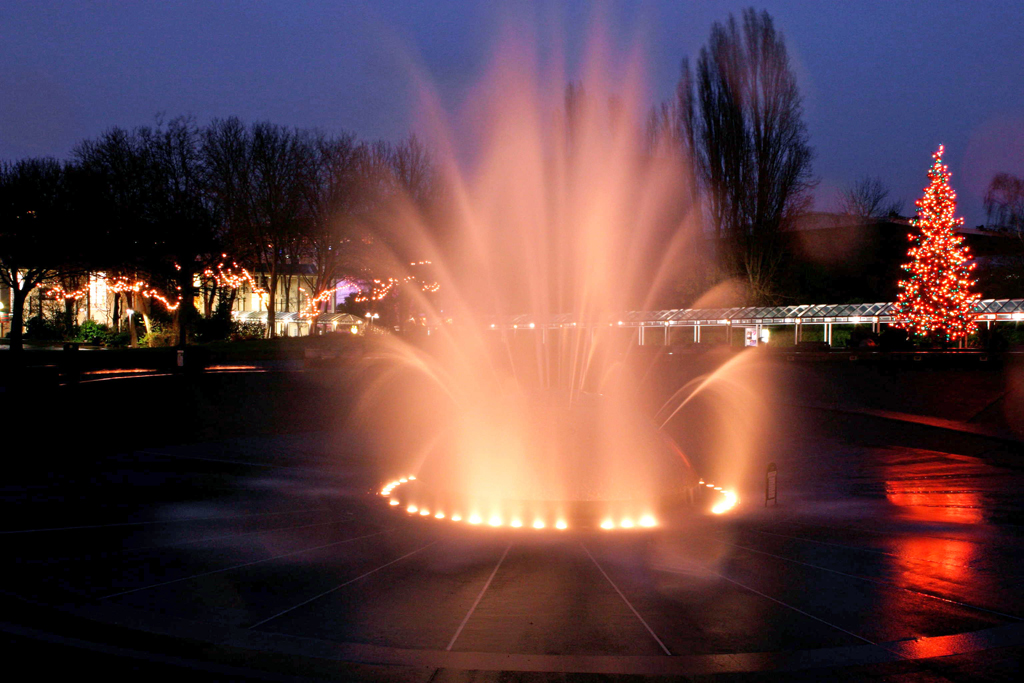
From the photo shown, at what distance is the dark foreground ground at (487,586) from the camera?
224 inches

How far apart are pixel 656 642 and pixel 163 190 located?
47.3 metres

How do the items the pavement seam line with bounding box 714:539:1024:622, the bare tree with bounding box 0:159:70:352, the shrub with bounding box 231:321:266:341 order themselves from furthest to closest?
1. the shrub with bounding box 231:321:266:341
2. the bare tree with bounding box 0:159:70:352
3. the pavement seam line with bounding box 714:539:1024:622

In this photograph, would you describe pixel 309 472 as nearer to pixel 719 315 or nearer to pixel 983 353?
pixel 983 353

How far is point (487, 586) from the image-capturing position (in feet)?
24.1

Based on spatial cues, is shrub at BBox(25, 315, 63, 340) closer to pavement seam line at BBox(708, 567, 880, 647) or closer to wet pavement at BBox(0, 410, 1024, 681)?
wet pavement at BBox(0, 410, 1024, 681)

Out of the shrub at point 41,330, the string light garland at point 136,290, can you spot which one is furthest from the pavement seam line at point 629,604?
the shrub at point 41,330

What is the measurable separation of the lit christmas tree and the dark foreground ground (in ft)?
110

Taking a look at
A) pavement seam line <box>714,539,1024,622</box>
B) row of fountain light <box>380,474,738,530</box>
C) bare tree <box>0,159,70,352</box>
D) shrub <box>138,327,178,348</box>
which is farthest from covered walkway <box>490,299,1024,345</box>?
pavement seam line <box>714,539,1024,622</box>

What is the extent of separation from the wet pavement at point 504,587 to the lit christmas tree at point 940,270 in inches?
1379

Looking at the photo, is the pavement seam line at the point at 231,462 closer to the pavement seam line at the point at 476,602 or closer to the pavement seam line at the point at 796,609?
the pavement seam line at the point at 476,602

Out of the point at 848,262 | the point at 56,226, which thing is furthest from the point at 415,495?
the point at 848,262

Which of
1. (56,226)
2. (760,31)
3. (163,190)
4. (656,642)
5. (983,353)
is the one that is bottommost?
(656,642)

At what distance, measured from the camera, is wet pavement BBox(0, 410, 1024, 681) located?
18.9 ft

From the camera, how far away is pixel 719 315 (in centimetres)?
5341
